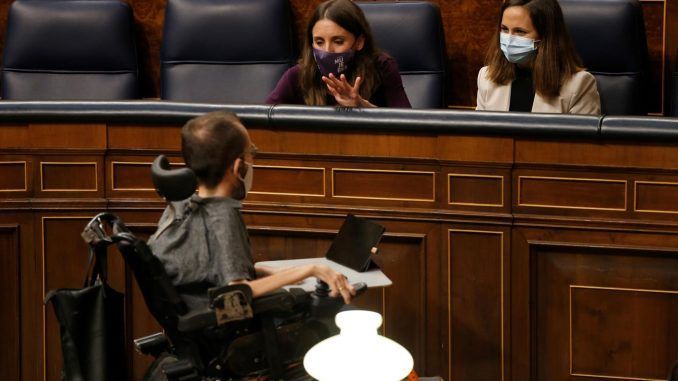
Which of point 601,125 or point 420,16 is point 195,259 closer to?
point 601,125

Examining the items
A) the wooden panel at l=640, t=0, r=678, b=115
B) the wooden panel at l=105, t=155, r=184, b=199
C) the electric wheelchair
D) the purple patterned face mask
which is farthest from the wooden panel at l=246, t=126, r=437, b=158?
the wooden panel at l=640, t=0, r=678, b=115

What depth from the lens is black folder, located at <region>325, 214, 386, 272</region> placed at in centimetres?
225

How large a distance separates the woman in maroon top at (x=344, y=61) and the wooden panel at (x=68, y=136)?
568 millimetres

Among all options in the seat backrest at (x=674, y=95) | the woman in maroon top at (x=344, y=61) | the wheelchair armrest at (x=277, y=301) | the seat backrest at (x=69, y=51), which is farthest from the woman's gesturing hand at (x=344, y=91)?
the seat backrest at (x=69, y=51)

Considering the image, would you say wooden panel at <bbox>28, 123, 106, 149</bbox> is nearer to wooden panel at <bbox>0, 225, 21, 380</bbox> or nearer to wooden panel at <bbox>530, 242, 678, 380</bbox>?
wooden panel at <bbox>0, 225, 21, 380</bbox>

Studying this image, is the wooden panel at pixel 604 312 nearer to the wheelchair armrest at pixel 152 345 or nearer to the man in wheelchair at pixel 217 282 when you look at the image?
the man in wheelchair at pixel 217 282

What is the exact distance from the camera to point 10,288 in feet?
9.02

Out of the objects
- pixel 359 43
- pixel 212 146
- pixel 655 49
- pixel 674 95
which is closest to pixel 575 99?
pixel 674 95

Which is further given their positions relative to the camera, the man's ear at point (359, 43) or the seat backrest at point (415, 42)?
the seat backrest at point (415, 42)

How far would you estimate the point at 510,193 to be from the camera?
8.21ft

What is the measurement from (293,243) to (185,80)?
1.22 metres

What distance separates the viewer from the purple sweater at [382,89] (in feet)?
10.1

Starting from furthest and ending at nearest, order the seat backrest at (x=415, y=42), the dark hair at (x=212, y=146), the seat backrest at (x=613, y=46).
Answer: the seat backrest at (x=415, y=42) < the seat backrest at (x=613, y=46) < the dark hair at (x=212, y=146)

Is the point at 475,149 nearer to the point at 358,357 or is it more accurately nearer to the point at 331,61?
the point at 331,61
